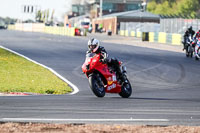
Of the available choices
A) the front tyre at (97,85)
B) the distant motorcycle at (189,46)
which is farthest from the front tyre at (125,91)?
the distant motorcycle at (189,46)

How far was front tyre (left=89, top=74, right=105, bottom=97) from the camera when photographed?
46.7ft

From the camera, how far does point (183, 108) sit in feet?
39.0

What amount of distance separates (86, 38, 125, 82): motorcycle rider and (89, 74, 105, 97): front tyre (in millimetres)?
429

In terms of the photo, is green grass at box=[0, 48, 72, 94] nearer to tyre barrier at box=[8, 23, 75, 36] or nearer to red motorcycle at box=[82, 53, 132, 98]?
red motorcycle at box=[82, 53, 132, 98]

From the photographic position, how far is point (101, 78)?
14.7 meters

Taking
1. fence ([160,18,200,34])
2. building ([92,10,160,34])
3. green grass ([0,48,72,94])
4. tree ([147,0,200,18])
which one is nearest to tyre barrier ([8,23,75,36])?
building ([92,10,160,34])

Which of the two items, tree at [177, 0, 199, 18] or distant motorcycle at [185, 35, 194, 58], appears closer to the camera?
distant motorcycle at [185, 35, 194, 58]

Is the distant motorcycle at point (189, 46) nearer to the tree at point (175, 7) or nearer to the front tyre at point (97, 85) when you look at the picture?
the front tyre at point (97, 85)

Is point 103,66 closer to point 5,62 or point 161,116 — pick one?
point 161,116

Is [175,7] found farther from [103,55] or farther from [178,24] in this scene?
[103,55]

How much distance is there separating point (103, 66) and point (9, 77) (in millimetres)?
7367

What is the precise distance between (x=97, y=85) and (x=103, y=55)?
754mm

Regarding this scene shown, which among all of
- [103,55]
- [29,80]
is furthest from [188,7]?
[103,55]

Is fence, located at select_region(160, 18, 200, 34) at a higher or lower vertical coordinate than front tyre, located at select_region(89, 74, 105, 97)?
higher
